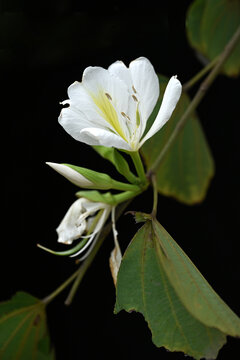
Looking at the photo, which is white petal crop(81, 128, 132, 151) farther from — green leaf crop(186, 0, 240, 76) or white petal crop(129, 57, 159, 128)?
green leaf crop(186, 0, 240, 76)

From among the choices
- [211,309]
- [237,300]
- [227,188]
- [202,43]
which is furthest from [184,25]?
[211,309]

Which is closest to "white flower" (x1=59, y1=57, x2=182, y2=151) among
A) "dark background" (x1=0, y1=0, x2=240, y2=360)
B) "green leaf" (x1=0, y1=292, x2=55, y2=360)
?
"green leaf" (x1=0, y1=292, x2=55, y2=360)

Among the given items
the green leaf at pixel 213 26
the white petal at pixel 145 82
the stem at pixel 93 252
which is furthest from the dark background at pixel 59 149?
the white petal at pixel 145 82

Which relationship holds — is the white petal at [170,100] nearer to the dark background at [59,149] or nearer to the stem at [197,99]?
the stem at [197,99]

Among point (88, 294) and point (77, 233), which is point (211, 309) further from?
point (88, 294)

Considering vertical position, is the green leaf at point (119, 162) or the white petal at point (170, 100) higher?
the white petal at point (170, 100)
